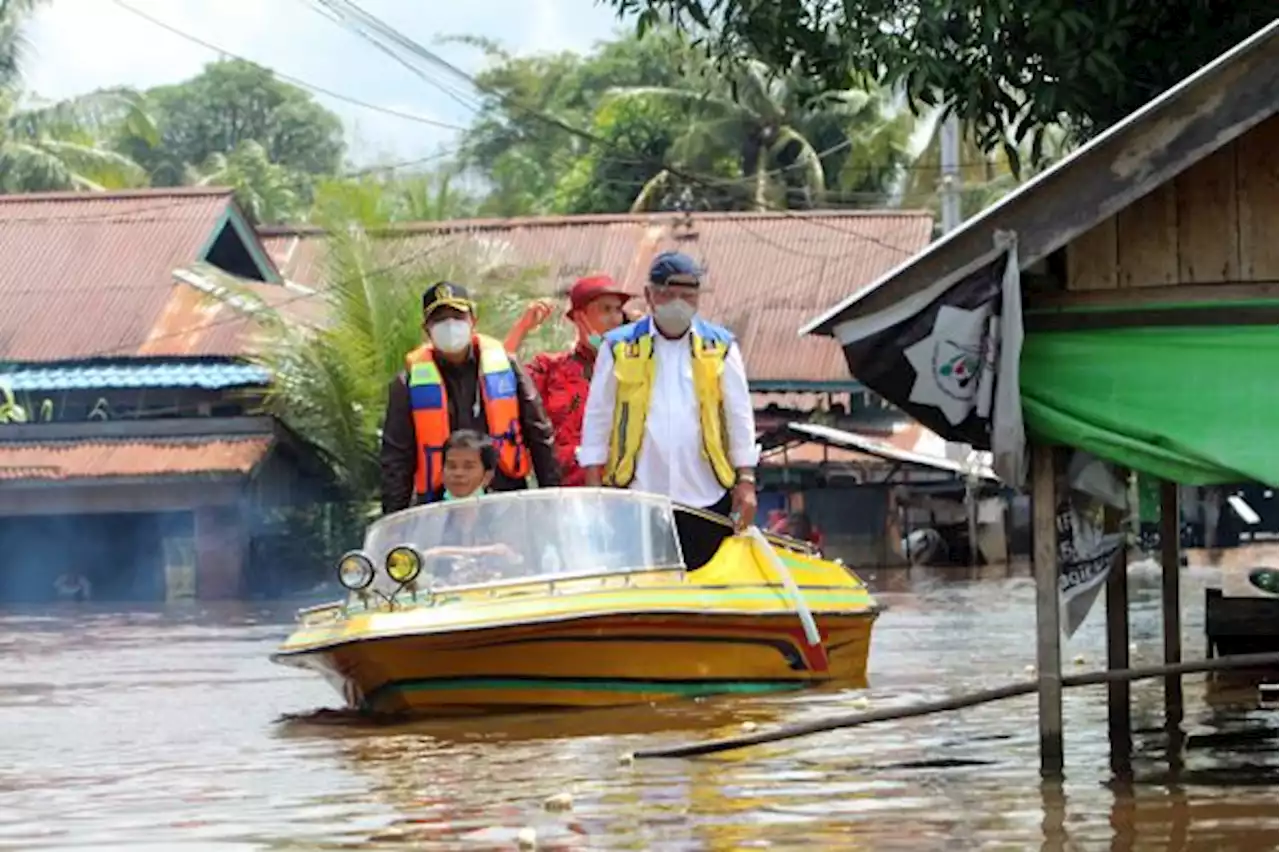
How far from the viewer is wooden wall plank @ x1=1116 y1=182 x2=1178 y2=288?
8.30 meters

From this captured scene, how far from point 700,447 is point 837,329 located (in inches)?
133

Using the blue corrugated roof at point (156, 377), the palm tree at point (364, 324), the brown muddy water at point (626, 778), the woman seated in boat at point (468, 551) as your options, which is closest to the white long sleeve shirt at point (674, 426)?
the woman seated in boat at point (468, 551)

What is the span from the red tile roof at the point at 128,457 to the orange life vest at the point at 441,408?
67.8 feet

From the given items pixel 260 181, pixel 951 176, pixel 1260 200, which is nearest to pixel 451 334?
pixel 1260 200

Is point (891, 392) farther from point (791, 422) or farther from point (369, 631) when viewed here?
point (791, 422)

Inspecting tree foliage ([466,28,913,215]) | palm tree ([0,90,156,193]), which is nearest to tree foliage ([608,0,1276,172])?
tree foliage ([466,28,913,215])

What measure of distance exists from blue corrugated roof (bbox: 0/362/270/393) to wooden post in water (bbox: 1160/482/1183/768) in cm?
2378

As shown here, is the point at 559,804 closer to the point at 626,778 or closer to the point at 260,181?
the point at 626,778

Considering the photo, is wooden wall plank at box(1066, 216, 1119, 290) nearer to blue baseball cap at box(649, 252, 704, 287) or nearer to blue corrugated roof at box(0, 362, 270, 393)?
blue baseball cap at box(649, 252, 704, 287)

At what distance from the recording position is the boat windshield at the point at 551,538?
10.9 metres

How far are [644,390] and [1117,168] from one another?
383 centimetres

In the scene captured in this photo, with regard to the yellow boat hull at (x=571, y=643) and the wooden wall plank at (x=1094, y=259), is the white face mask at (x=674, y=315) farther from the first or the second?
the wooden wall plank at (x=1094, y=259)

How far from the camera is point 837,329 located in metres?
8.30

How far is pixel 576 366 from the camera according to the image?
1294cm
